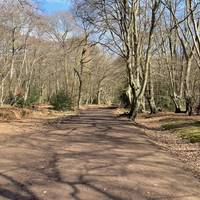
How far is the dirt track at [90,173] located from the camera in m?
8.73

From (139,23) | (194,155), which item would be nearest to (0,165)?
(194,155)

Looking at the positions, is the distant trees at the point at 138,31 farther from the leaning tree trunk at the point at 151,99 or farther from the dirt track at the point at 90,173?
the dirt track at the point at 90,173

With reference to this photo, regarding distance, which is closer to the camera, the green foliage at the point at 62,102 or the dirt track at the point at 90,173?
the dirt track at the point at 90,173

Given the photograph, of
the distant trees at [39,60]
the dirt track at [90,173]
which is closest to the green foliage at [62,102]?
the distant trees at [39,60]

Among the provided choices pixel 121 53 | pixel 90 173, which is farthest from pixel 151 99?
pixel 90 173

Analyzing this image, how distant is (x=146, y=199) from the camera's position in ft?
27.6

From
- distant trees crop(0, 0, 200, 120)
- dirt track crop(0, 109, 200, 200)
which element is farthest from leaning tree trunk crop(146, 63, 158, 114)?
dirt track crop(0, 109, 200, 200)

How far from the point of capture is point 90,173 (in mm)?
10695

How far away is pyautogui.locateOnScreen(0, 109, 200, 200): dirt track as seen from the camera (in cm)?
873

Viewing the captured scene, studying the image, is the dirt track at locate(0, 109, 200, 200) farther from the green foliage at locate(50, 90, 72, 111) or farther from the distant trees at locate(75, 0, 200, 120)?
the green foliage at locate(50, 90, 72, 111)

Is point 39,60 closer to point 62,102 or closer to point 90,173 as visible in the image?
point 62,102

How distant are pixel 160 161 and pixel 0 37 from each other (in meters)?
49.6

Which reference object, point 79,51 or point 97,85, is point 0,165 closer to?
point 79,51

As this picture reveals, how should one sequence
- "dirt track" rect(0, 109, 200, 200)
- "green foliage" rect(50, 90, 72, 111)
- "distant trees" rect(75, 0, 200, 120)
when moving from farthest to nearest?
"green foliage" rect(50, 90, 72, 111)
"distant trees" rect(75, 0, 200, 120)
"dirt track" rect(0, 109, 200, 200)
